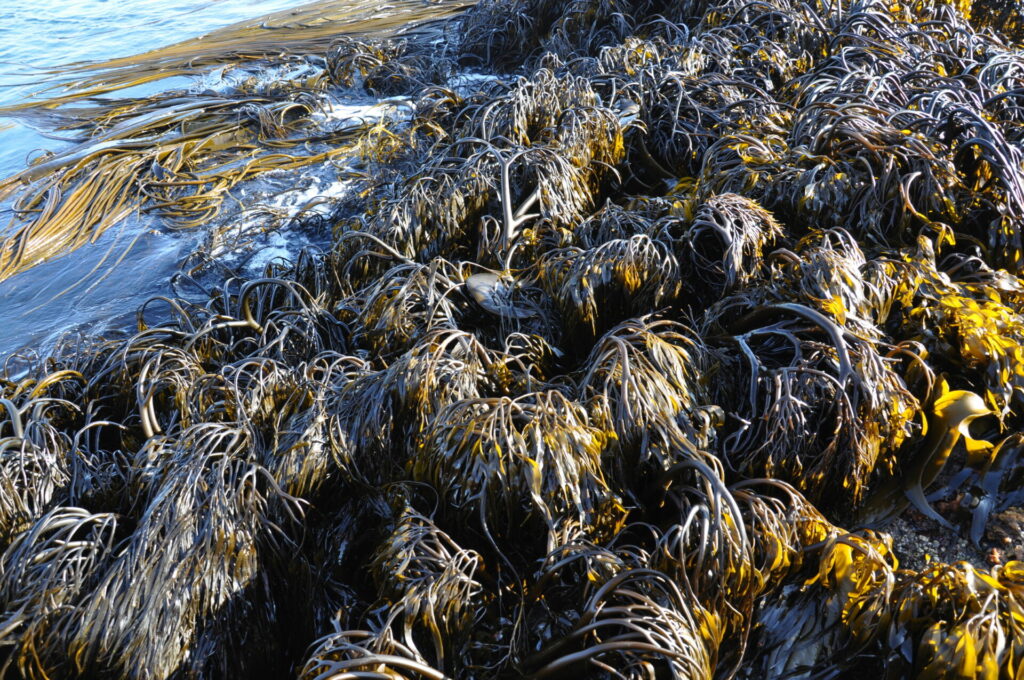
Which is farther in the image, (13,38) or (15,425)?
(13,38)

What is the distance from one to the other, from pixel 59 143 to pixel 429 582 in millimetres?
6604

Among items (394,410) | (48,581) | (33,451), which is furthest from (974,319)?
(33,451)

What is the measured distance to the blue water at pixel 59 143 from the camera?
5.02 m

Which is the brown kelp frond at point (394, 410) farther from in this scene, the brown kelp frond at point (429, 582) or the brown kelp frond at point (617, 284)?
the brown kelp frond at point (617, 284)

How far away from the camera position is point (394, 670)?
2.23m

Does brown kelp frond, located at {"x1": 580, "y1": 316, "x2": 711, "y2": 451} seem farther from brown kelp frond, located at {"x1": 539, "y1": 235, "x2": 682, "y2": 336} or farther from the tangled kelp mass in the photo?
Answer: brown kelp frond, located at {"x1": 539, "y1": 235, "x2": 682, "y2": 336}

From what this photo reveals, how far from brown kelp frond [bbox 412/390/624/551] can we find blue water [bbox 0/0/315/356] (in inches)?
123

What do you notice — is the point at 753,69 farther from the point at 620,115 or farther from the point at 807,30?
the point at 620,115

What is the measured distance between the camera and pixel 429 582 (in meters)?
2.52

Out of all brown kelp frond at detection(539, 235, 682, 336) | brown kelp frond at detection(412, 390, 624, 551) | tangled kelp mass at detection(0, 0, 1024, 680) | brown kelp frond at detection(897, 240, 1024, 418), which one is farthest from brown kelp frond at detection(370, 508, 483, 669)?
brown kelp frond at detection(897, 240, 1024, 418)

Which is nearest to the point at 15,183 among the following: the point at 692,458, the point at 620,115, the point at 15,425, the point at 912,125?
the point at 15,425

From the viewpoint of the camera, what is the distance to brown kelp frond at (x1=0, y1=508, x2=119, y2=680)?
257 centimetres

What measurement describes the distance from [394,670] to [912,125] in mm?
3739

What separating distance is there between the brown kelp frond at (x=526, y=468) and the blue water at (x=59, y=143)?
10.2ft
